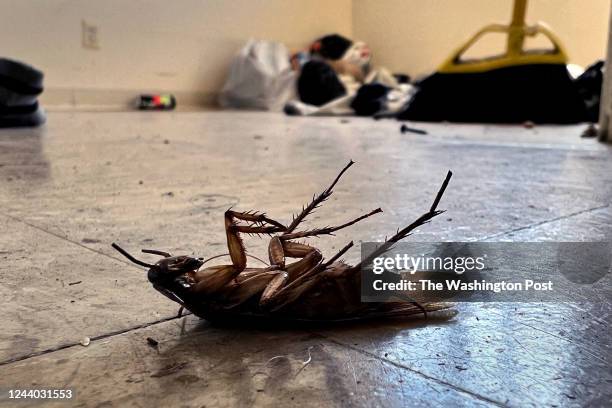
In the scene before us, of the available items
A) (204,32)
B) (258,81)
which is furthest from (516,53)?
(204,32)

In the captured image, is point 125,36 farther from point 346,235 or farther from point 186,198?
point 346,235

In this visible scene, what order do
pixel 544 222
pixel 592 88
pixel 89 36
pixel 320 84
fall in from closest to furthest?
pixel 544 222, pixel 592 88, pixel 89 36, pixel 320 84

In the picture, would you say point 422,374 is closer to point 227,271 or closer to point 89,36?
point 227,271

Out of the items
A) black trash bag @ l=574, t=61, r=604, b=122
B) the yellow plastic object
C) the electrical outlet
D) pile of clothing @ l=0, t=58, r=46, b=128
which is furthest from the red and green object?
black trash bag @ l=574, t=61, r=604, b=122

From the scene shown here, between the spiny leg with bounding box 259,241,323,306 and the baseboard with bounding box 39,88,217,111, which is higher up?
the spiny leg with bounding box 259,241,323,306

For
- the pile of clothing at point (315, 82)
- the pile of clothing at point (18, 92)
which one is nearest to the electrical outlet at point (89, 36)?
the pile of clothing at point (315, 82)

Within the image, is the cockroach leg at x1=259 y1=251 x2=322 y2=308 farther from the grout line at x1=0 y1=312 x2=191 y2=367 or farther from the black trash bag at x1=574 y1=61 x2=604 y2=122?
the black trash bag at x1=574 y1=61 x2=604 y2=122
